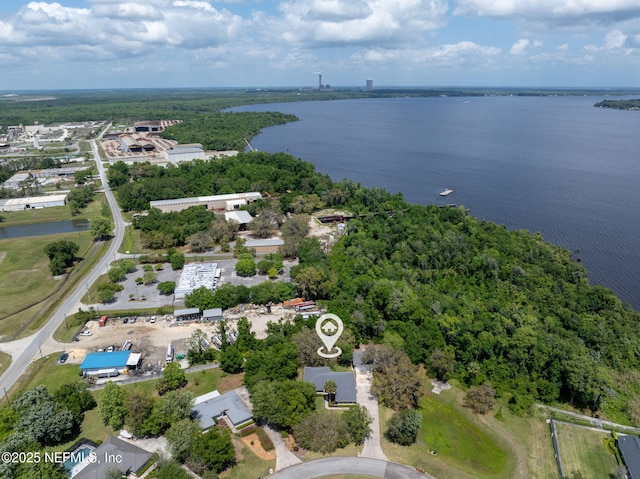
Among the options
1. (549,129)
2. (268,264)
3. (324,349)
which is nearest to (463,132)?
(549,129)

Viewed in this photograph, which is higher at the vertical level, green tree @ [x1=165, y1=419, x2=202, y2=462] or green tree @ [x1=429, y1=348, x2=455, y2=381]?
green tree @ [x1=165, y1=419, x2=202, y2=462]

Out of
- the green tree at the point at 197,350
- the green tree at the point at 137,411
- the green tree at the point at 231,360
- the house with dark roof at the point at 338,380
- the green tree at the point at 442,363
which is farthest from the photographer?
the green tree at the point at 197,350

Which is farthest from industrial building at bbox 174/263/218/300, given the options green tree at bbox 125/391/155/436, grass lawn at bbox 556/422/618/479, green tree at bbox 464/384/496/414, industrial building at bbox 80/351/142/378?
grass lawn at bbox 556/422/618/479

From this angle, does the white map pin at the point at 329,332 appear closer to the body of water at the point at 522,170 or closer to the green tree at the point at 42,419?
the green tree at the point at 42,419

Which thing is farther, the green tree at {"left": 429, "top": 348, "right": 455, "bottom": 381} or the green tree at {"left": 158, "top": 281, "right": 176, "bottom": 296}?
the green tree at {"left": 158, "top": 281, "right": 176, "bottom": 296}

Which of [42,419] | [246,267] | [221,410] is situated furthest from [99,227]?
[221,410]

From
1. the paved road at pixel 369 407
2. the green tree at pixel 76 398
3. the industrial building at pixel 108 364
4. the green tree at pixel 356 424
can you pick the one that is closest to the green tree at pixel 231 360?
the industrial building at pixel 108 364

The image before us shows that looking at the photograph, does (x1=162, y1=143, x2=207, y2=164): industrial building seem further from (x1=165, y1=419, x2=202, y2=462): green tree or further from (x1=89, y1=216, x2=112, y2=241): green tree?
(x1=165, y1=419, x2=202, y2=462): green tree

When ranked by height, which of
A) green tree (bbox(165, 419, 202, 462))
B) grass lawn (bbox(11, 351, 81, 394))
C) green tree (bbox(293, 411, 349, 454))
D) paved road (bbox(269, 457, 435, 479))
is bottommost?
grass lawn (bbox(11, 351, 81, 394))
